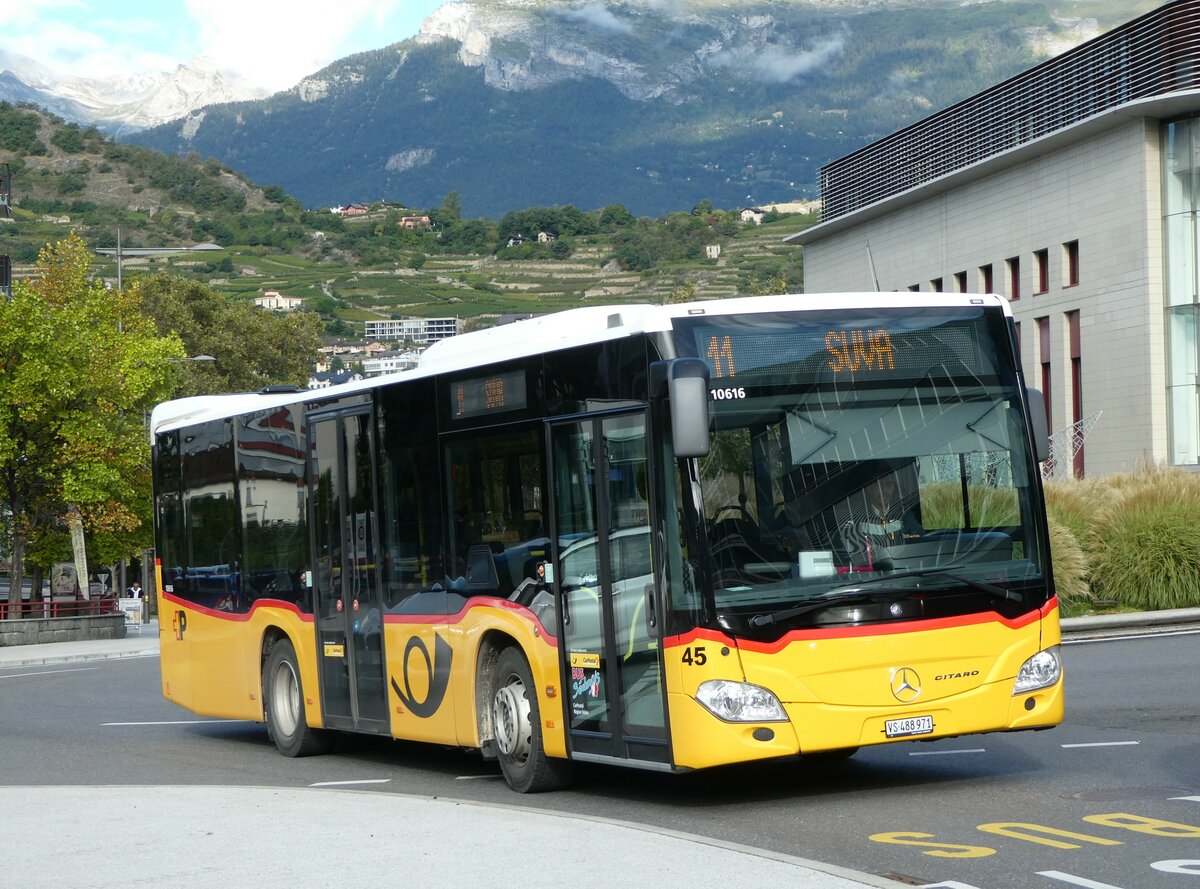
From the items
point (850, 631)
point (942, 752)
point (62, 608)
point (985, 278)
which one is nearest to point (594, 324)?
point (850, 631)

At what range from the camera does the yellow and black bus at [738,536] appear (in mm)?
10172

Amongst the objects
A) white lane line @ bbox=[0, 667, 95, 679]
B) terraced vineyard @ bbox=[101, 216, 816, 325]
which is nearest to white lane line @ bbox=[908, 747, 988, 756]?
white lane line @ bbox=[0, 667, 95, 679]

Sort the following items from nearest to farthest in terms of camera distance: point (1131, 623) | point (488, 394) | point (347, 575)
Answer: point (488, 394), point (347, 575), point (1131, 623)

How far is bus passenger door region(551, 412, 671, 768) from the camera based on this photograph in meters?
10.5

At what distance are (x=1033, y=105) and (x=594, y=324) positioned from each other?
1694 inches

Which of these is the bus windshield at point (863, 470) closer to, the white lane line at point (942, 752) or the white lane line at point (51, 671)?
the white lane line at point (942, 752)

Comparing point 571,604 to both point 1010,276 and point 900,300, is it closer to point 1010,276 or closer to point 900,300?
point 900,300

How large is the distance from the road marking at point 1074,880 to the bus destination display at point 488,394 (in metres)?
Answer: 4.90

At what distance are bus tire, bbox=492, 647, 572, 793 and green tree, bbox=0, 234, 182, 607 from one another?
1434 inches

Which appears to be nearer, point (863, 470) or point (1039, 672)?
point (863, 470)

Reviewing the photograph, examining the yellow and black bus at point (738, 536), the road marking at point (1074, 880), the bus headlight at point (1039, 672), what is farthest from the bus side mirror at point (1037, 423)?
the road marking at point (1074, 880)

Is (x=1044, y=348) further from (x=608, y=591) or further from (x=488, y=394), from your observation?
(x=608, y=591)

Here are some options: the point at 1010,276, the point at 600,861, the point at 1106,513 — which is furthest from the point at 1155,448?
the point at 600,861

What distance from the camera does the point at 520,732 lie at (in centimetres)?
1172
